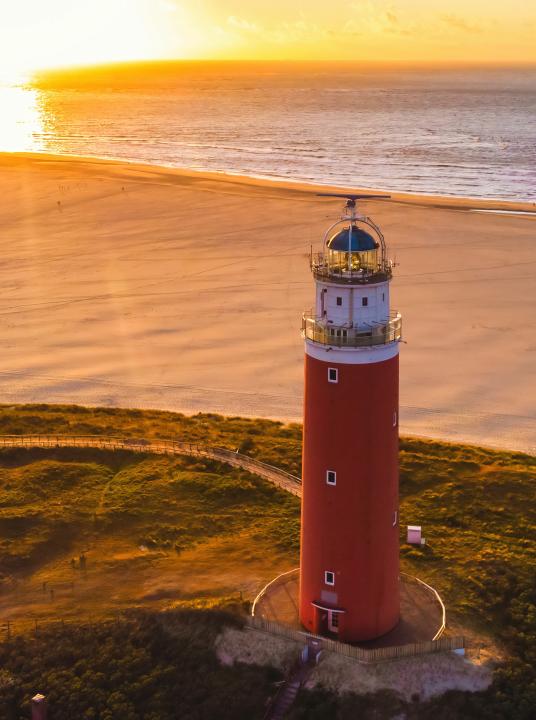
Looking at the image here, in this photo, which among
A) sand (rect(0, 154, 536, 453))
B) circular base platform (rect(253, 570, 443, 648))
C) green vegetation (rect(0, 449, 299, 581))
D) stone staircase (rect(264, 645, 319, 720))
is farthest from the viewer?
sand (rect(0, 154, 536, 453))

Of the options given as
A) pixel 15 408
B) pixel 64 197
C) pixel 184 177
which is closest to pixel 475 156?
pixel 184 177

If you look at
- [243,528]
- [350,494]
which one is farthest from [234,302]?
[350,494]

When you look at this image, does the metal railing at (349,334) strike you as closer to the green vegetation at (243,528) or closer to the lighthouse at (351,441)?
the lighthouse at (351,441)

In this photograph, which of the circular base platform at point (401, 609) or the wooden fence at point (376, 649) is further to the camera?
the circular base platform at point (401, 609)

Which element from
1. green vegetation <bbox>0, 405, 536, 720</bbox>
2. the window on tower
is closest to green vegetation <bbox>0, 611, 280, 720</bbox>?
green vegetation <bbox>0, 405, 536, 720</bbox>

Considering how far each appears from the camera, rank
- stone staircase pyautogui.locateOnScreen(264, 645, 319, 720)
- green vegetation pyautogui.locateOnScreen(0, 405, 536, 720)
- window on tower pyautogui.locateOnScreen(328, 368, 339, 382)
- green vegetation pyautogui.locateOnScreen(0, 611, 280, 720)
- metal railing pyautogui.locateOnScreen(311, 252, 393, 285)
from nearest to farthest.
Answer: metal railing pyautogui.locateOnScreen(311, 252, 393, 285) → window on tower pyautogui.locateOnScreen(328, 368, 339, 382) → stone staircase pyautogui.locateOnScreen(264, 645, 319, 720) → green vegetation pyautogui.locateOnScreen(0, 611, 280, 720) → green vegetation pyautogui.locateOnScreen(0, 405, 536, 720)

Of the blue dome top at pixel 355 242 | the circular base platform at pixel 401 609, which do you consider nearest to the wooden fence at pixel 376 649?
the circular base platform at pixel 401 609

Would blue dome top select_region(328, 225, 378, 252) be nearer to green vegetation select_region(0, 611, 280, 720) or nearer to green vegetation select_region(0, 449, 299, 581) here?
green vegetation select_region(0, 611, 280, 720)
